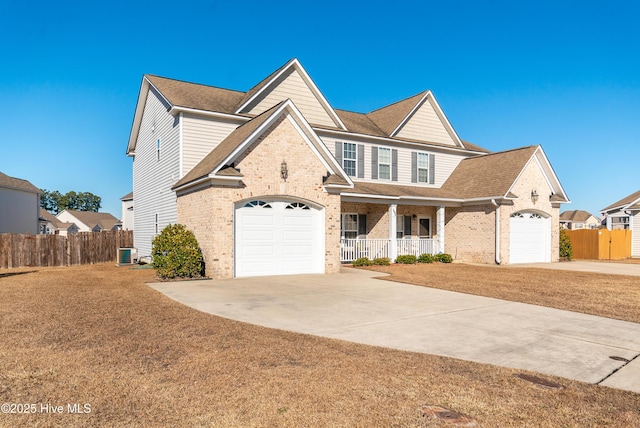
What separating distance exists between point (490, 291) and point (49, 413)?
1154 centimetres

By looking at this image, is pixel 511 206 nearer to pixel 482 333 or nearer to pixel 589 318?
pixel 589 318

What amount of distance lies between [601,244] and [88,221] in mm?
70999

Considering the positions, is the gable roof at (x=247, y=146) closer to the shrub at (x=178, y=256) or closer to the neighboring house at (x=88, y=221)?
the shrub at (x=178, y=256)

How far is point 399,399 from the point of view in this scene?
452cm

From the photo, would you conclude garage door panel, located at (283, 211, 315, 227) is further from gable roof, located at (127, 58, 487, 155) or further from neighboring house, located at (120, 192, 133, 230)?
neighboring house, located at (120, 192, 133, 230)

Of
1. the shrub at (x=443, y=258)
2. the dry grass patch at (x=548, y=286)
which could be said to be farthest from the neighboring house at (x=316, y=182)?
the dry grass patch at (x=548, y=286)

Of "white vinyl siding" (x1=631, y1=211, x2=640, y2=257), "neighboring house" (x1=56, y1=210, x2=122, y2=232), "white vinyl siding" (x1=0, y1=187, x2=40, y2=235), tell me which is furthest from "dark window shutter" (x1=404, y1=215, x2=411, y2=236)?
"neighboring house" (x1=56, y1=210, x2=122, y2=232)

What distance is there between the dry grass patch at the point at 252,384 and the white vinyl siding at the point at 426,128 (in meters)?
20.0

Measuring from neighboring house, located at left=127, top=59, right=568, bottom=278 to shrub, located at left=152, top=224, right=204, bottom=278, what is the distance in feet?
1.57

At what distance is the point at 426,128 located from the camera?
26.0 metres

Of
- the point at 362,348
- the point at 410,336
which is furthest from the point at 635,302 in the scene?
the point at 362,348

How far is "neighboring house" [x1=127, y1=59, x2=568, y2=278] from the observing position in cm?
1542

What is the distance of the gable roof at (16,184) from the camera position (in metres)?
33.6

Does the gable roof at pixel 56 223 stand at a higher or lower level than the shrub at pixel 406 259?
higher
